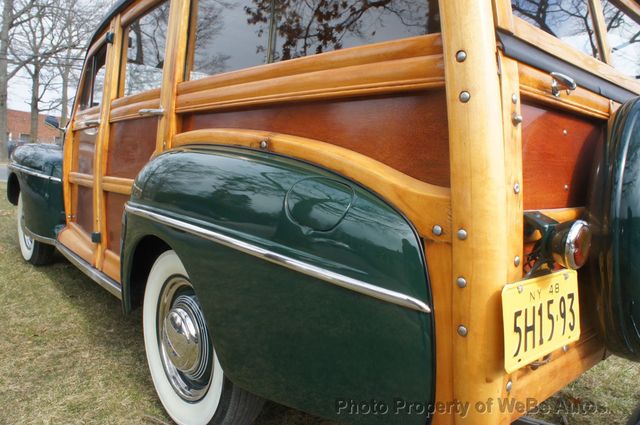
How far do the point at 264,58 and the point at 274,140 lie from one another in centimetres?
42

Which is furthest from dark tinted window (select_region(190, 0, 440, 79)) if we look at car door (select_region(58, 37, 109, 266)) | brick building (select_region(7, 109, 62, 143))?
brick building (select_region(7, 109, 62, 143))

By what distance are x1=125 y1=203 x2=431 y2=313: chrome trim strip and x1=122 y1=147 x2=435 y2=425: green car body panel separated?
Result: 12 mm

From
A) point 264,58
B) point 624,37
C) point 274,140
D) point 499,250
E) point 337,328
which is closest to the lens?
point 499,250

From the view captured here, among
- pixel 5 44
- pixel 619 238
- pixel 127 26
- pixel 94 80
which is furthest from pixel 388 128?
pixel 5 44

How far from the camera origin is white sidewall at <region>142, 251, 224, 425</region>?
1803 millimetres

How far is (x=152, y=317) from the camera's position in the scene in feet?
7.18

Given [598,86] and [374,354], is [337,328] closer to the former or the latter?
[374,354]

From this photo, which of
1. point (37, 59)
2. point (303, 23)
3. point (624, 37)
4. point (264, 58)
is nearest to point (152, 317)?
point (264, 58)

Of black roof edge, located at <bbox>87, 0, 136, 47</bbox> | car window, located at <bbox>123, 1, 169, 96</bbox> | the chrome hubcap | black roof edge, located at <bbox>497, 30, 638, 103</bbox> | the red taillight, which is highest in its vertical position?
black roof edge, located at <bbox>87, 0, 136, 47</bbox>

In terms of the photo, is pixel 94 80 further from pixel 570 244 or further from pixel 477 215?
pixel 570 244

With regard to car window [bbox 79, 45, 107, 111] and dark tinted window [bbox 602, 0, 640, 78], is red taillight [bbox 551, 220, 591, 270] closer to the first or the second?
dark tinted window [bbox 602, 0, 640, 78]

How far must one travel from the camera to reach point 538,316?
1224 millimetres

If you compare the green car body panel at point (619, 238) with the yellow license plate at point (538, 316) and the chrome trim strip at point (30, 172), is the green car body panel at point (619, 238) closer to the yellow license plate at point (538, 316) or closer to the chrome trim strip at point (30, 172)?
the yellow license plate at point (538, 316)

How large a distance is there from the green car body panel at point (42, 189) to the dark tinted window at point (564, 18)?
3548mm
